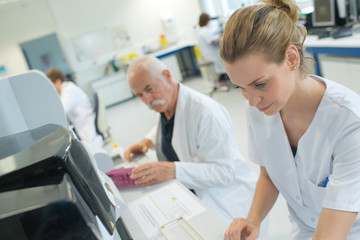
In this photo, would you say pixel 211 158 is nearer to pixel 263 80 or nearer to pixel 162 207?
pixel 162 207

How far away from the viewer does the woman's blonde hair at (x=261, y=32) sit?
788 mm

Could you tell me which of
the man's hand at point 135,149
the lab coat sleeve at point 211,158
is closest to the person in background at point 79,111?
the man's hand at point 135,149

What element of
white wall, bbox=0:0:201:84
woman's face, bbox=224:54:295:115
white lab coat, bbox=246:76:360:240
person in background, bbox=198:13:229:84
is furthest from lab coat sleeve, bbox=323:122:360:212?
white wall, bbox=0:0:201:84

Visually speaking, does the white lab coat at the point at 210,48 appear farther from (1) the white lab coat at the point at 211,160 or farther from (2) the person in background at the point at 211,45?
(1) the white lab coat at the point at 211,160

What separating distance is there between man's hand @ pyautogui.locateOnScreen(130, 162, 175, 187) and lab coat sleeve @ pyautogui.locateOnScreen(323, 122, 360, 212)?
0.66 metres

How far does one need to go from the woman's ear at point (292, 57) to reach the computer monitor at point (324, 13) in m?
2.72

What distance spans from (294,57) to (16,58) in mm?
7686

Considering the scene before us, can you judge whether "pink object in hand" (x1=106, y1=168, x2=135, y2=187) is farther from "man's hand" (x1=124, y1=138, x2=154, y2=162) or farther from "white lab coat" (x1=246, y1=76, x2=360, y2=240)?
"white lab coat" (x1=246, y1=76, x2=360, y2=240)

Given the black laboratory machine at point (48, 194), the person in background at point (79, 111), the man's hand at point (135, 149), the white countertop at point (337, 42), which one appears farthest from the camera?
the person in background at point (79, 111)

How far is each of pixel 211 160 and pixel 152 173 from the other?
277mm

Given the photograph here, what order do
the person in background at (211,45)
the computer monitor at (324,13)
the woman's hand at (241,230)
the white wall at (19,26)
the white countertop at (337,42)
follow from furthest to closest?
the white wall at (19,26)
the person in background at (211,45)
the computer monitor at (324,13)
the white countertop at (337,42)
the woman's hand at (241,230)

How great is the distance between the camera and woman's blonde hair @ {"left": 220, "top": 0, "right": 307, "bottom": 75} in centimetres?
79

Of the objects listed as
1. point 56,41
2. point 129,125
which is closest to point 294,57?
point 129,125

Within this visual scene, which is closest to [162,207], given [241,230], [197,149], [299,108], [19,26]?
A: [241,230]
